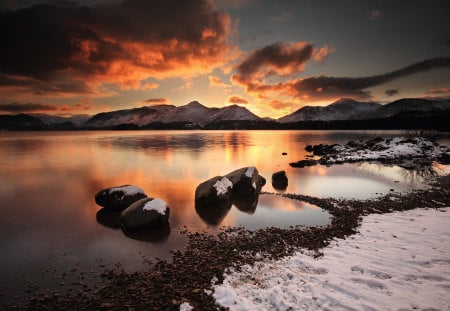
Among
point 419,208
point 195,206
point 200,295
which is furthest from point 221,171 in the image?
point 200,295

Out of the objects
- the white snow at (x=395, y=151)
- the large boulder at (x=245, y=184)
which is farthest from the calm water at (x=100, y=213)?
the white snow at (x=395, y=151)

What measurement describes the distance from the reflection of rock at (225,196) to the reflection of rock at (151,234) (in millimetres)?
2618

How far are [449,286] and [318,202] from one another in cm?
1007

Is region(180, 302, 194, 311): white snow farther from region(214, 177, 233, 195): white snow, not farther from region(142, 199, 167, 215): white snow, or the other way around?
region(214, 177, 233, 195): white snow

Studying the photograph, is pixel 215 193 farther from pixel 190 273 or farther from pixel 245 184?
pixel 190 273

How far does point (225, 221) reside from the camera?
14.7 m

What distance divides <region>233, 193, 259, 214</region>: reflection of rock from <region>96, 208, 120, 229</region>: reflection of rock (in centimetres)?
760

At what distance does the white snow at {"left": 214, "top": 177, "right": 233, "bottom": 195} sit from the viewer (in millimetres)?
17575

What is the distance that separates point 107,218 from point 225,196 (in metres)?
7.57

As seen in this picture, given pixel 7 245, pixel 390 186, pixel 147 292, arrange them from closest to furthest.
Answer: pixel 147 292 < pixel 7 245 < pixel 390 186

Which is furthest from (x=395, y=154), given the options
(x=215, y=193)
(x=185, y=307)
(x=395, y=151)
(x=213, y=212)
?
(x=185, y=307)

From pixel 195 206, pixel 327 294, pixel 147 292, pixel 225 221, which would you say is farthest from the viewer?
pixel 195 206

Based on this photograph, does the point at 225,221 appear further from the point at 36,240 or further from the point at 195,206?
the point at 36,240

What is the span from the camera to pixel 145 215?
13.4m
